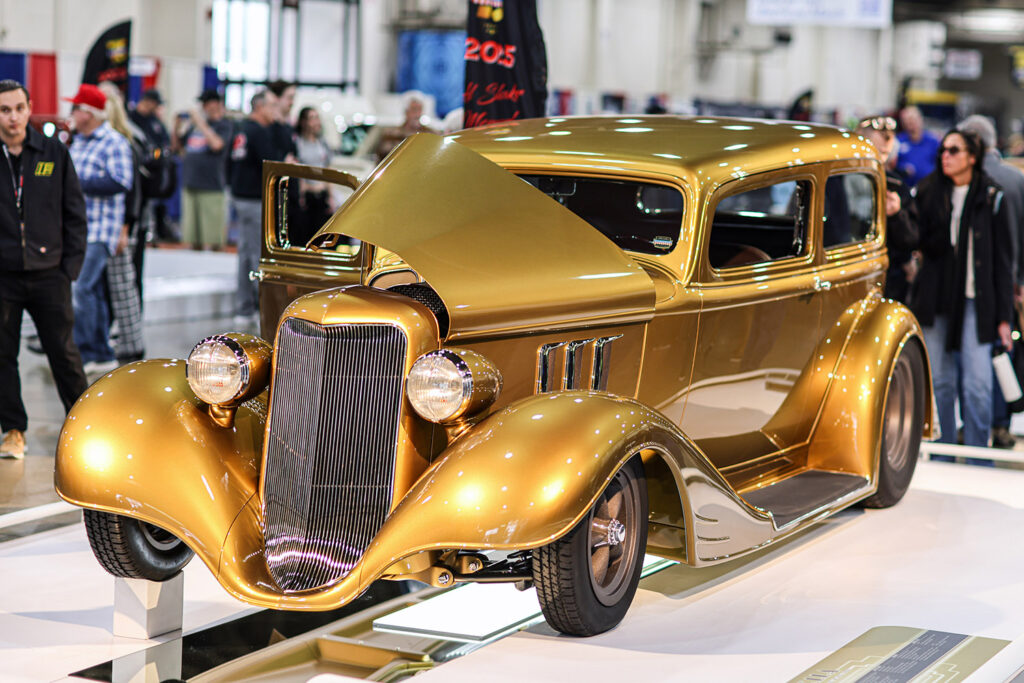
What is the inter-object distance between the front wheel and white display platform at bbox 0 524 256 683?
1144 millimetres

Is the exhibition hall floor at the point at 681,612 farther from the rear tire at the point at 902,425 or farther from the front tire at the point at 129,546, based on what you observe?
the front tire at the point at 129,546

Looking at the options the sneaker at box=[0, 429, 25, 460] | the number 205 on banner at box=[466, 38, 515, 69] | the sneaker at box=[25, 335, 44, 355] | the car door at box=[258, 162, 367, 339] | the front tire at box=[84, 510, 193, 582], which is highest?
the number 205 on banner at box=[466, 38, 515, 69]

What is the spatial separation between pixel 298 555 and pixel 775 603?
1585mm

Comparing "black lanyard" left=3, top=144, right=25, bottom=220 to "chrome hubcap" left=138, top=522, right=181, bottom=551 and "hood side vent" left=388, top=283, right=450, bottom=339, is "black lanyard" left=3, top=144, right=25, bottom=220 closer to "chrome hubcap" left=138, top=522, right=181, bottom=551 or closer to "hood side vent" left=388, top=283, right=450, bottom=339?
"chrome hubcap" left=138, top=522, right=181, bottom=551

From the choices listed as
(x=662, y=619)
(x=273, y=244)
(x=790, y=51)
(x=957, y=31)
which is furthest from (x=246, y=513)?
(x=957, y=31)

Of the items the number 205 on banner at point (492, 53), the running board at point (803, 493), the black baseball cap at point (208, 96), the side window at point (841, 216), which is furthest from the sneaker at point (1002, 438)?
the black baseball cap at point (208, 96)

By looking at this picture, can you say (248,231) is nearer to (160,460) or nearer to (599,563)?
(160,460)

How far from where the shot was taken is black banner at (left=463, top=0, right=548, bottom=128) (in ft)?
20.9

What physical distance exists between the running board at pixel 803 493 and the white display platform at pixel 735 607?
9.3 inches

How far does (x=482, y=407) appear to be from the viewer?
3.49 metres

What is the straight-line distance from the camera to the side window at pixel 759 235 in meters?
4.87

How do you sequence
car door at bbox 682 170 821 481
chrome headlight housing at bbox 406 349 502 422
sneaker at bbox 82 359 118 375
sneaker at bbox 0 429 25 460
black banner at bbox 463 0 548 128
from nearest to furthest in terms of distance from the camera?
chrome headlight housing at bbox 406 349 502 422 → car door at bbox 682 170 821 481 → sneaker at bbox 0 429 25 460 → black banner at bbox 463 0 548 128 → sneaker at bbox 82 359 118 375

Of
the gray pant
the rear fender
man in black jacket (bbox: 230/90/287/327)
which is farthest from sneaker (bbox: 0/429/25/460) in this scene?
man in black jacket (bbox: 230/90/287/327)

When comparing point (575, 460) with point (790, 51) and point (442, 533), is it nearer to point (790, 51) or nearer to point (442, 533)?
point (442, 533)
